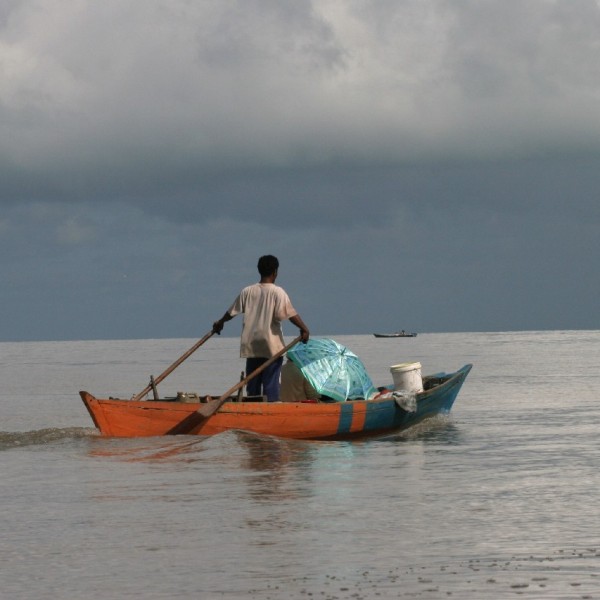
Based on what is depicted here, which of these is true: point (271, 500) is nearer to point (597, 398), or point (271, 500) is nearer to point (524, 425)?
point (524, 425)

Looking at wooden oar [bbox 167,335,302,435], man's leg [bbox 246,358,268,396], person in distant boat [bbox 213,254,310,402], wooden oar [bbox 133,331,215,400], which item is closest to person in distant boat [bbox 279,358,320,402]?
man's leg [bbox 246,358,268,396]

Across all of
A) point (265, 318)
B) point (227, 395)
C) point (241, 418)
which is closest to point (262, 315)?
point (265, 318)

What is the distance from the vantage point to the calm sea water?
7.08m

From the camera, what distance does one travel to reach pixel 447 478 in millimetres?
12234

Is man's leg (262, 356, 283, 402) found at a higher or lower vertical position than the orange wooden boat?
higher

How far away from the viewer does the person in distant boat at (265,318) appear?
15.5 metres

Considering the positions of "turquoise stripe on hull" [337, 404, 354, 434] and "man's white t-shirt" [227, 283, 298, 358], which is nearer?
"man's white t-shirt" [227, 283, 298, 358]

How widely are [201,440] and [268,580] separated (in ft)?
26.1

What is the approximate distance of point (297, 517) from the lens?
9492mm

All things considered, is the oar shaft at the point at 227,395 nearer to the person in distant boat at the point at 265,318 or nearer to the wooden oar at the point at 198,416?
the wooden oar at the point at 198,416

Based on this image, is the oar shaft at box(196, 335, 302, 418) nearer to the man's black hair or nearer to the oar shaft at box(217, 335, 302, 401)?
the oar shaft at box(217, 335, 302, 401)

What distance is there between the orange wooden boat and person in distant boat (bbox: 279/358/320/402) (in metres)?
0.80

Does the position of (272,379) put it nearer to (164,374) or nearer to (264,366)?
(264,366)

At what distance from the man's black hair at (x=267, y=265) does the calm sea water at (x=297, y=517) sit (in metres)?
2.36
